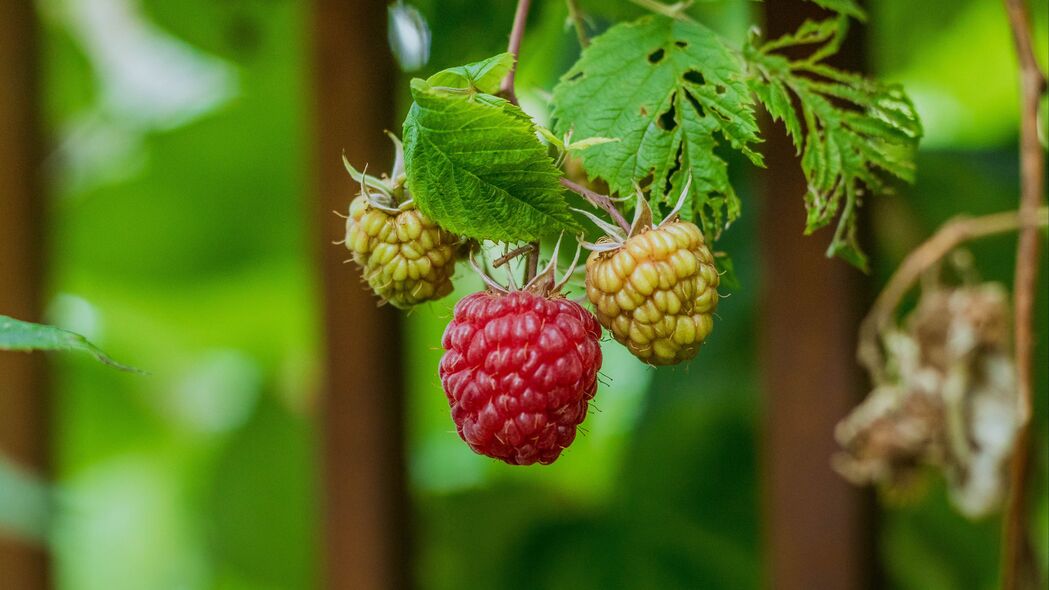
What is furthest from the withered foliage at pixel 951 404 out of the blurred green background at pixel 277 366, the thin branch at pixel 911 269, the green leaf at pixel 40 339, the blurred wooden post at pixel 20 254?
the blurred wooden post at pixel 20 254

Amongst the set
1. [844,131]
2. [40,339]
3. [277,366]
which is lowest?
[277,366]

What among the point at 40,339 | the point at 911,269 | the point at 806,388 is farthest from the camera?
the point at 806,388

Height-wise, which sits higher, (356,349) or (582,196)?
(582,196)

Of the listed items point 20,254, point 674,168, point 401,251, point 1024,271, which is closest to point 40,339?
point 401,251

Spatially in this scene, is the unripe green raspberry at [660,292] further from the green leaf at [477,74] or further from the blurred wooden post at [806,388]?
the blurred wooden post at [806,388]

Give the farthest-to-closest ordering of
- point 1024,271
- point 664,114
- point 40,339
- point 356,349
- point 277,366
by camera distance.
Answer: point 277,366 → point 356,349 → point 1024,271 → point 664,114 → point 40,339

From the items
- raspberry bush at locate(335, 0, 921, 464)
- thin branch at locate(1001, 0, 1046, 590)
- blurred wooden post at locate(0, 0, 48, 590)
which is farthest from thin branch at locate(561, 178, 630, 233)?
blurred wooden post at locate(0, 0, 48, 590)

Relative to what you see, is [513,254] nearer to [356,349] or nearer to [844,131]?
[844,131]

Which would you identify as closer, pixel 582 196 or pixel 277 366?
pixel 582 196
